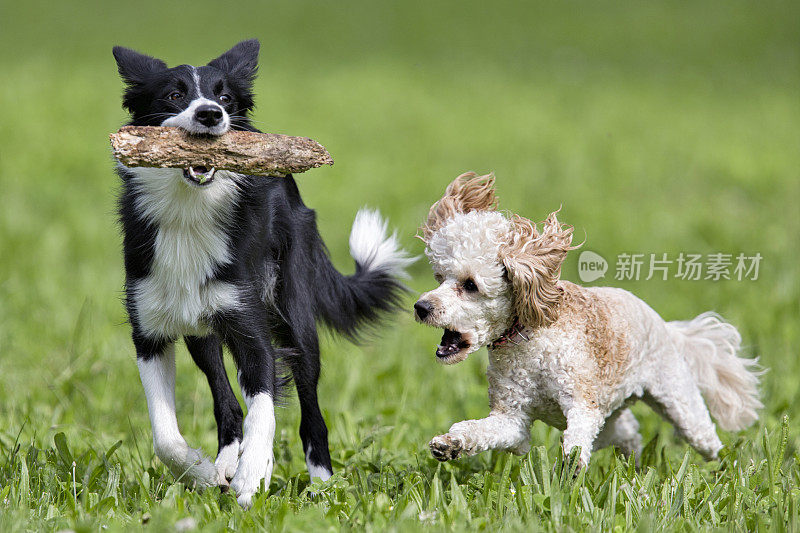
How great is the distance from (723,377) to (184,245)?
2.53 metres

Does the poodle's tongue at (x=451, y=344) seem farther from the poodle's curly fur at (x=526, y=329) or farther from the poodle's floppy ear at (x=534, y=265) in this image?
the poodle's floppy ear at (x=534, y=265)

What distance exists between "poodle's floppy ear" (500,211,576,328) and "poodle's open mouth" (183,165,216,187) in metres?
1.01

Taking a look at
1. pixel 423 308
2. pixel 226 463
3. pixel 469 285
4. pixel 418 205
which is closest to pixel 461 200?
pixel 469 285

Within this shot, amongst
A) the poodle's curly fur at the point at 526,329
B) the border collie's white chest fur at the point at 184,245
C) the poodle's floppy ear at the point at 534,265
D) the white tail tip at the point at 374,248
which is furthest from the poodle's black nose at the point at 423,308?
the white tail tip at the point at 374,248

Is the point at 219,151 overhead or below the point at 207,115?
below

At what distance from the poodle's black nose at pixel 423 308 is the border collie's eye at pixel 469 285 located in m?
0.17

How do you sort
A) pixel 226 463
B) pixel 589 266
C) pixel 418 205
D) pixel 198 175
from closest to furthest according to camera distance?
pixel 198 175 → pixel 226 463 → pixel 589 266 → pixel 418 205

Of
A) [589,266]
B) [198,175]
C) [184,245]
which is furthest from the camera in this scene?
[589,266]

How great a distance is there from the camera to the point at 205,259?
3201mm

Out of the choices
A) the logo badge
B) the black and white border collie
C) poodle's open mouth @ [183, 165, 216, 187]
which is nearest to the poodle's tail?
the logo badge

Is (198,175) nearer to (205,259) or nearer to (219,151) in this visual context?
(219,151)

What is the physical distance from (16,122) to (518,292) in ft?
32.4

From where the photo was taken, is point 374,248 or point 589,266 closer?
point 374,248

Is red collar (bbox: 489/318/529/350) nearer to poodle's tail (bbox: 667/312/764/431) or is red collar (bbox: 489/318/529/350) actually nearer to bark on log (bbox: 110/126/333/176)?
bark on log (bbox: 110/126/333/176)
